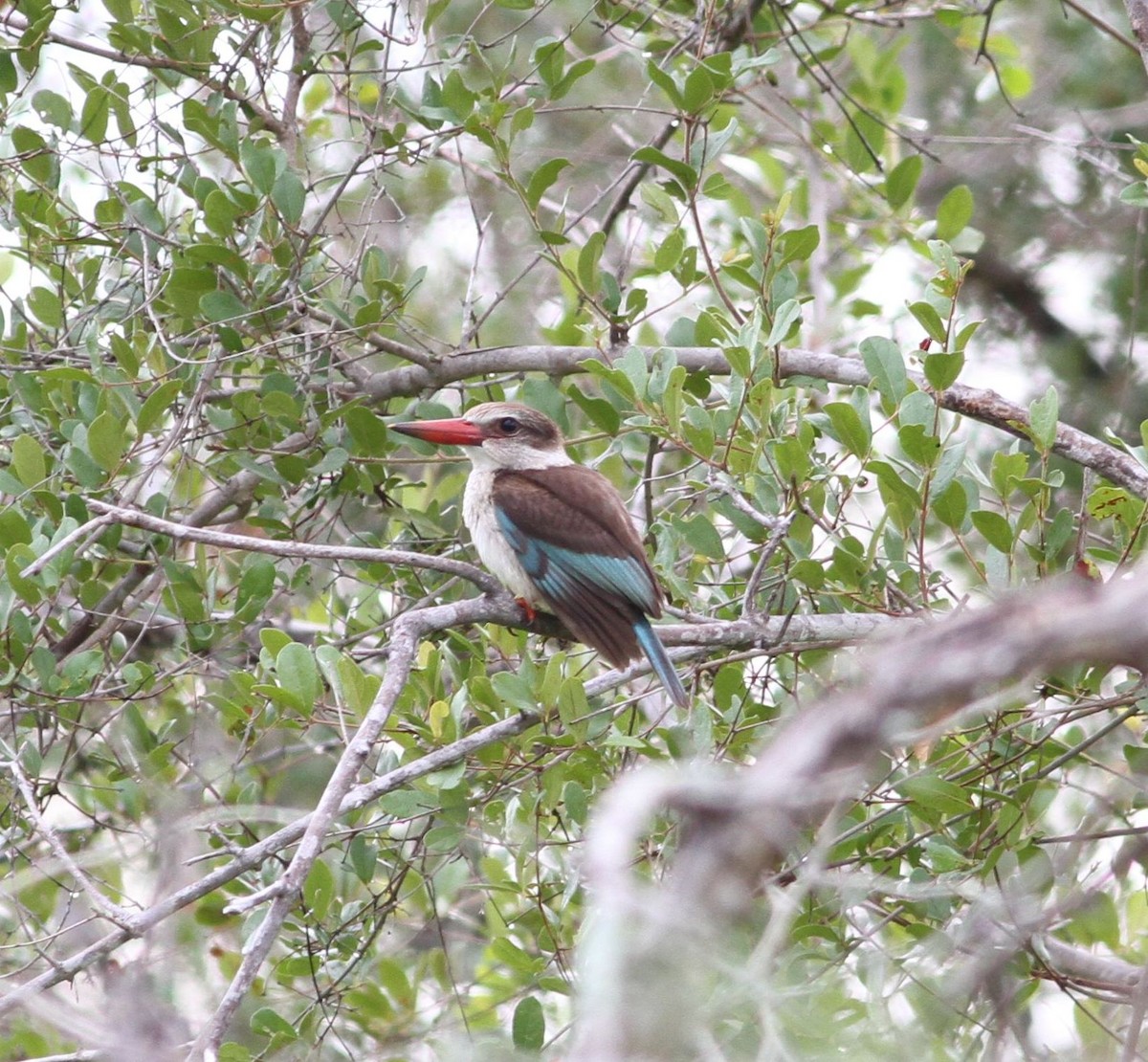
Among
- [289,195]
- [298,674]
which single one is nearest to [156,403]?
[289,195]

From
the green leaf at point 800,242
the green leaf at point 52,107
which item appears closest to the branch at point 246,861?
the green leaf at point 800,242

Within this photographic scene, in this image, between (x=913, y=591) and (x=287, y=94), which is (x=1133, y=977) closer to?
(x=913, y=591)

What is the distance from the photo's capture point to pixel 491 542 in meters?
3.66

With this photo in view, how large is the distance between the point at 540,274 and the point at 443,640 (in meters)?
3.37

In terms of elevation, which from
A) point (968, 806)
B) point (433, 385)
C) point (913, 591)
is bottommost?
point (968, 806)

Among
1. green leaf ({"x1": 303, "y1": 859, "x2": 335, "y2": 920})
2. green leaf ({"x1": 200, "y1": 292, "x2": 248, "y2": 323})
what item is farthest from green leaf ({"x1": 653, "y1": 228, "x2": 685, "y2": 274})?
green leaf ({"x1": 303, "y1": 859, "x2": 335, "y2": 920})

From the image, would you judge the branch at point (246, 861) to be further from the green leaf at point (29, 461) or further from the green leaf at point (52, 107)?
the green leaf at point (52, 107)

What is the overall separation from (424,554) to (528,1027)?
1.00m

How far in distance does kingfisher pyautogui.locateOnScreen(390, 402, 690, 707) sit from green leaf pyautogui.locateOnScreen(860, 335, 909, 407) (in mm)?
754

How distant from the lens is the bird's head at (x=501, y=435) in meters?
3.54

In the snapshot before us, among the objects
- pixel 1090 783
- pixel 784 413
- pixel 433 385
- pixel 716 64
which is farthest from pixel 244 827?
pixel 1090 783

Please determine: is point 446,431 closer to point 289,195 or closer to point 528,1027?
point 289,195

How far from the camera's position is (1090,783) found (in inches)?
162

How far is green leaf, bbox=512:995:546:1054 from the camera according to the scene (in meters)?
2.68
